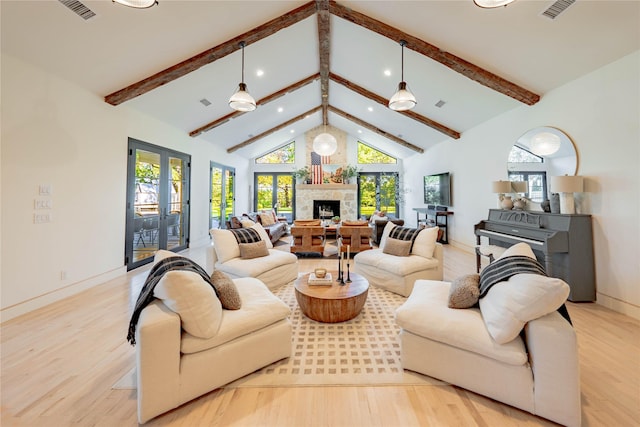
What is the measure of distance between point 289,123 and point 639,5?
24.5 feet

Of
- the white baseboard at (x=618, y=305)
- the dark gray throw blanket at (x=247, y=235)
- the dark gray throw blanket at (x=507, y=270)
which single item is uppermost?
the dark gray throw blanket at (x=247, y=235)

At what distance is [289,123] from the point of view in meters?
8.63

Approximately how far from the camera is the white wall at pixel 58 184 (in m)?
2.83

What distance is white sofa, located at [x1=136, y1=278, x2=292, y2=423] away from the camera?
4.87 feet

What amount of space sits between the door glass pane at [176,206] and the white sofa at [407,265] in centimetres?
442

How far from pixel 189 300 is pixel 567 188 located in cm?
437

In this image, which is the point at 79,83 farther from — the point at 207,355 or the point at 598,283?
the point at 598,283

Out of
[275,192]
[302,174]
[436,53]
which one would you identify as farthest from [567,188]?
[275,192]

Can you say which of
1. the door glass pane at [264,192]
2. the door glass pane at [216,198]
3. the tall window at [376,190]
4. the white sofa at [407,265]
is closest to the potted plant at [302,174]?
the door glass pane at [264,192]

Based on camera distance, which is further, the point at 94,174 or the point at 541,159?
the point at 541,159

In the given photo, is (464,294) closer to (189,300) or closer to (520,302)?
(520,302)

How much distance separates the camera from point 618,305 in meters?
2.98

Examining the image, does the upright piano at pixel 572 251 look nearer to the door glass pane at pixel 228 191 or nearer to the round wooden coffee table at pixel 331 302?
the round wooden coffee table at pixel 331 302

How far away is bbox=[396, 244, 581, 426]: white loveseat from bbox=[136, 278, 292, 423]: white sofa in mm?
998
